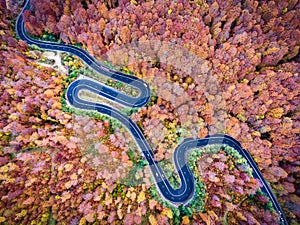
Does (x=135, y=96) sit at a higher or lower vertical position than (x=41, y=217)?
higher

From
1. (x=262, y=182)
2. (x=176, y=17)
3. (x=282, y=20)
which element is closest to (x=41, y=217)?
(x=262, y=182)

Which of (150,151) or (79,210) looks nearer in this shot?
(79,210)

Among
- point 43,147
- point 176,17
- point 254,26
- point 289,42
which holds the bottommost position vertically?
point 43,147

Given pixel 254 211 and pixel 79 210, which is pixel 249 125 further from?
pixel 79 210

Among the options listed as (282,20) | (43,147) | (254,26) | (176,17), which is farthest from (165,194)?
(282,20)

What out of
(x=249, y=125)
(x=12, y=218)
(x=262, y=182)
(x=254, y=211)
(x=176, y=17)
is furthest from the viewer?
(x=176, y=17)

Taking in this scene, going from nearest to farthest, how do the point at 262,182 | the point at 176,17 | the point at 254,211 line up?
1. the point at 254,211
2. the point at 262,182
3. the point at 176,17
